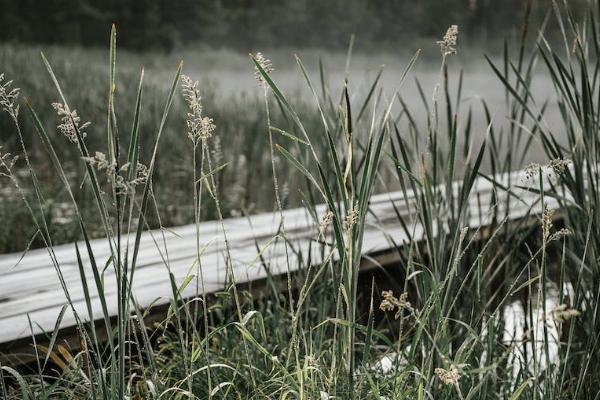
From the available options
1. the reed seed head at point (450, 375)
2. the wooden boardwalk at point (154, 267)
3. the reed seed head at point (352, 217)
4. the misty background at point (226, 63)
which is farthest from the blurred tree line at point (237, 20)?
the reed seed head at point (450, 375)

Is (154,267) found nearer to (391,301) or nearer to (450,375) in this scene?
(391,301)

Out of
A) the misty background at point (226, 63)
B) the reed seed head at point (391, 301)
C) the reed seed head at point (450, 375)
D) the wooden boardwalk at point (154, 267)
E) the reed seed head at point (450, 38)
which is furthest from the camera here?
the misty background at point (226, 63)

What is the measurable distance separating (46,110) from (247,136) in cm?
134

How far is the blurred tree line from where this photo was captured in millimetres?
10391

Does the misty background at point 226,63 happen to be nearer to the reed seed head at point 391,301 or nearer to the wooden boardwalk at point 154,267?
the wooden boardwalk at point 154,267

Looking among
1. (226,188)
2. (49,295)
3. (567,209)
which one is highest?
(567,209)

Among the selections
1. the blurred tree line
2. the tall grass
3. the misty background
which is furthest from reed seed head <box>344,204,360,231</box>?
the blurred tree line

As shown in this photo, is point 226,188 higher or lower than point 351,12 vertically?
lower

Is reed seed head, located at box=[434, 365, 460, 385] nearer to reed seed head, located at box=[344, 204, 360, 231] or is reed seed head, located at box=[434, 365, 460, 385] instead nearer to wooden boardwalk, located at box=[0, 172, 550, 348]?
reed seed head, located at box=[344, 204, 360, 231]

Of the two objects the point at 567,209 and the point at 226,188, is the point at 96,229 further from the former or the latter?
Answer: the point at 567,209

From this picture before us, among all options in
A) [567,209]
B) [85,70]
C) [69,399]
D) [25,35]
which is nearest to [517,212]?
[567,209]

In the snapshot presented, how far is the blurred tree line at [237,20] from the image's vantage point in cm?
1039

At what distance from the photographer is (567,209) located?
1.75m

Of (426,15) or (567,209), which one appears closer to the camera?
(567,209)
